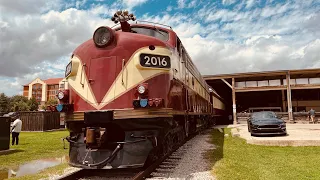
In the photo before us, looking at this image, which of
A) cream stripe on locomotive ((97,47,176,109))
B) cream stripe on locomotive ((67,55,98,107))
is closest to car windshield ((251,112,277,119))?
cream stripe on locomotive ((97,47,176,109))

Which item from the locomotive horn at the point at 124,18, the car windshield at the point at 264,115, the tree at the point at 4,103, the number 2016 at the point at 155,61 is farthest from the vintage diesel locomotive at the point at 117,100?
the tree at the point at 4,103

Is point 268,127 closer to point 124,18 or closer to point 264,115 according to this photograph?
point 264,115

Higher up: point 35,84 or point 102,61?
point 35,84

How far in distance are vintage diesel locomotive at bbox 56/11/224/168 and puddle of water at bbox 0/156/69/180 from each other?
225 centimetres

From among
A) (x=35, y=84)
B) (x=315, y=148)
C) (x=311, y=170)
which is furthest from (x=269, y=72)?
(x=35, y=84)

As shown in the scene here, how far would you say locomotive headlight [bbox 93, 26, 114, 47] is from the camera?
6.03 m

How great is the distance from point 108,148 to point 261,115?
445 inches

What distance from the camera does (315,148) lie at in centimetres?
972

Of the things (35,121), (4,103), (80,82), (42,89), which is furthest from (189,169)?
(42,89)

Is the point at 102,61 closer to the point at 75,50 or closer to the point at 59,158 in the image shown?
the point at 75,50

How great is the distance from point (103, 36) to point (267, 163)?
19.2ft

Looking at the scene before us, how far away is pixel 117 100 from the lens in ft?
18.7

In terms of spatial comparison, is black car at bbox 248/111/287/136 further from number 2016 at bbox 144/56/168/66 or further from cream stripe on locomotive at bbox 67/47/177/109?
number 2016 at bbox 144/56/168/66

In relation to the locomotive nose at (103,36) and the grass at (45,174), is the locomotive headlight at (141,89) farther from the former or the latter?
the grass at (45,174)
